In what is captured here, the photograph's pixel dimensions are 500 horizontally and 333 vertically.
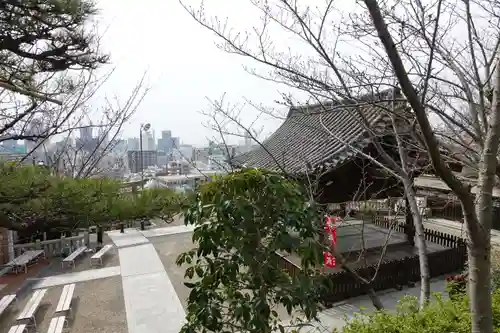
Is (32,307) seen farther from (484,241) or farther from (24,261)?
(484,241)

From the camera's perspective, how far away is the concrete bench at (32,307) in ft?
21.8

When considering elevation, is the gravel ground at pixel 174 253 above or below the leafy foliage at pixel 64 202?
below

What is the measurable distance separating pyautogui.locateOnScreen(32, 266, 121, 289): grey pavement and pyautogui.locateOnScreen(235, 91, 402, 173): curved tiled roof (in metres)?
5.15

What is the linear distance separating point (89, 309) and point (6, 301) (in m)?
1.89

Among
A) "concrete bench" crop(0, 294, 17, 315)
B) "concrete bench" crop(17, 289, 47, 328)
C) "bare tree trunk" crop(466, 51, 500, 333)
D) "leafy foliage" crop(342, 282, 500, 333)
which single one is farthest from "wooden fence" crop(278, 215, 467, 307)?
"concrete bench" crop(0, 294, 17, 315)

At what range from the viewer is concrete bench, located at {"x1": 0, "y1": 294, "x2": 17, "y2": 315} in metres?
→ 7.19

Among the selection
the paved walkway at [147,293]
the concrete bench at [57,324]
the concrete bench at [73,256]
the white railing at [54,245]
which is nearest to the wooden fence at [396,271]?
the paved walkway at [147,293]

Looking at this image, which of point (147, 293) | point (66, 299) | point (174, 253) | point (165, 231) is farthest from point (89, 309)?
point (165, 231)

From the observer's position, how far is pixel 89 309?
743cm

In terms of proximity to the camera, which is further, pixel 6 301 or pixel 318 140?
pixel 318 140

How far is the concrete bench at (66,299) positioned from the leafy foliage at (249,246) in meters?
5.95

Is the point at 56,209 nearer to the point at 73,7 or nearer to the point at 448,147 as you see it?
the point at 73,7

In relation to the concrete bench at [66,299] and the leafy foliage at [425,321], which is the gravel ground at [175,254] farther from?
the leafy foliage at [425,321]

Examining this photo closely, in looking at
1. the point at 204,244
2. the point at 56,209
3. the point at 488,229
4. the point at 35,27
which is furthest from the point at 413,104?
the point at 35,27
